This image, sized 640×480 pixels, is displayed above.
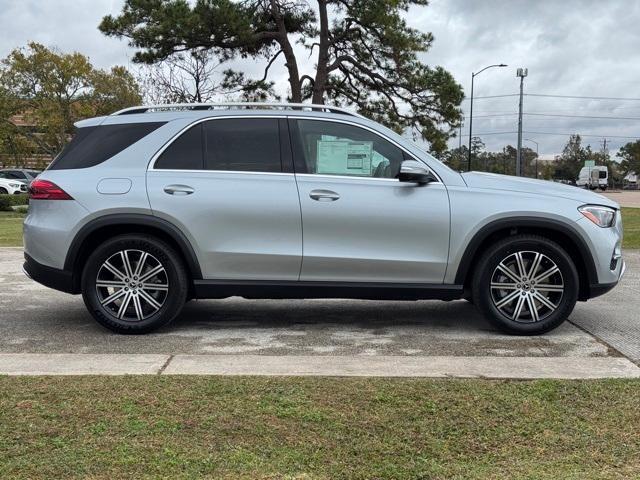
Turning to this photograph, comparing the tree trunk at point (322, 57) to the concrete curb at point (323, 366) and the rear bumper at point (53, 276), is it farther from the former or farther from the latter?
the concrete curb at point (323, 366)

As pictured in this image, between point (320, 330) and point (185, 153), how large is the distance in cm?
186

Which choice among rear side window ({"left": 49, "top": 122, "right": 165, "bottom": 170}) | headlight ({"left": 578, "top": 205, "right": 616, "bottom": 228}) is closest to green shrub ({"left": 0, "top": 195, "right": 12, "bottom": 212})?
rear side window ({"left": 49, "top": 122, "right": 165, "bottom": 170})

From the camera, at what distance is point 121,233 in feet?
16.6

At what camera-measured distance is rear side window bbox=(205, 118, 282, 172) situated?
5094 millimetres

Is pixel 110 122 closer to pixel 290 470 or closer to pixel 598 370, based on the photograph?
pixel 290 470

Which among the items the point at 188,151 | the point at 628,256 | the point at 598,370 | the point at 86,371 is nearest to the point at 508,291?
the point at 598,370

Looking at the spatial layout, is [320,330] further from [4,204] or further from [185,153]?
[4,204]

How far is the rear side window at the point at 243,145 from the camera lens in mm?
5094

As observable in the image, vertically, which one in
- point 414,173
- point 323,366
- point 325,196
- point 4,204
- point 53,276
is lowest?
point 4,204

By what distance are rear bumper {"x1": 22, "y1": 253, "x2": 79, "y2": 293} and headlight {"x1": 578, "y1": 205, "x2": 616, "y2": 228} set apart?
4.12m

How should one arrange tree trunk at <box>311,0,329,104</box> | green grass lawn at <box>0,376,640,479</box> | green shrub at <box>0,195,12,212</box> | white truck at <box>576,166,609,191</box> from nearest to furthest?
green grass lawn at <box>0,376,640,479</box>
tree trunk at <box>311,0,329,104</box>
green shrub at <box>0,195,12,212</box>
white truck at <box>576,166,609,191</box>

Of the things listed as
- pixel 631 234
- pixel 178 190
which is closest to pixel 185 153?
pixel 178 190

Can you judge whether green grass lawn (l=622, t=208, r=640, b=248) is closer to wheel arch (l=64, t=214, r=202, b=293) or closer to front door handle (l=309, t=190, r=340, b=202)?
front door handle (l=309, t=190, r=340, b=202)

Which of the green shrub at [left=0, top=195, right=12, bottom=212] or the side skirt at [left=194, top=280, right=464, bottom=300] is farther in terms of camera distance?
the green shrub at [left=0, top=195, right=12, bottom=212]
